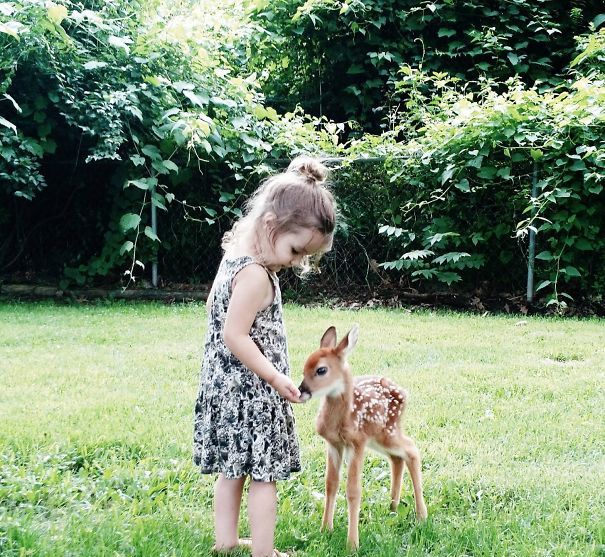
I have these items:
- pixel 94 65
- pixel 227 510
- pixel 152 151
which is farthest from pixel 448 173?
pixel 227 510

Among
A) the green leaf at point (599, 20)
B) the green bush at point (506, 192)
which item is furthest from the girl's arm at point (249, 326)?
the green leaf at point (599, 20)

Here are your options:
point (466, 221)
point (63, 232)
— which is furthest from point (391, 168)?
point (63, 232)

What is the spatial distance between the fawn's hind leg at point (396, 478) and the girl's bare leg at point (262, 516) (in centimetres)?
58

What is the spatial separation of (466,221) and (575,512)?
5.45m

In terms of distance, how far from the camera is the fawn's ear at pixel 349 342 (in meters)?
2.58

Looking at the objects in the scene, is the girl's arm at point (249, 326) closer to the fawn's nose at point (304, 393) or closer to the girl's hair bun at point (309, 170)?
the fawn's nose at point (304, 393)

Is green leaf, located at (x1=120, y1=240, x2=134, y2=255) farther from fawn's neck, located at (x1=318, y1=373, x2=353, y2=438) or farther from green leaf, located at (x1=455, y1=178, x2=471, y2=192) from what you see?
fawn's neck, located at (x1=318, y1=373, x2=353, y2=438)

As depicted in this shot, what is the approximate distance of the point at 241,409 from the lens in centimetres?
263

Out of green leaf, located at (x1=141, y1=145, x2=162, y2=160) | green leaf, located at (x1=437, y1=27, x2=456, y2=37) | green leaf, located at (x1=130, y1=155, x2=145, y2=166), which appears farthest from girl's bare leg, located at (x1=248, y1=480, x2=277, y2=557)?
green leaf, located at (x1=437, y1=27, x2=456, y2=37)

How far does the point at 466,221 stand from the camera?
802cm

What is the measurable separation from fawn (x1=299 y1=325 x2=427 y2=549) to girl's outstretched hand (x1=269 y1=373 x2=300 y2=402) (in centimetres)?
4

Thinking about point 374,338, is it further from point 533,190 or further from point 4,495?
point 4,495

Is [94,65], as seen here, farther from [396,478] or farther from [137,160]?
[396,478]

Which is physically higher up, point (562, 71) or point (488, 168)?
point (562, 71)
